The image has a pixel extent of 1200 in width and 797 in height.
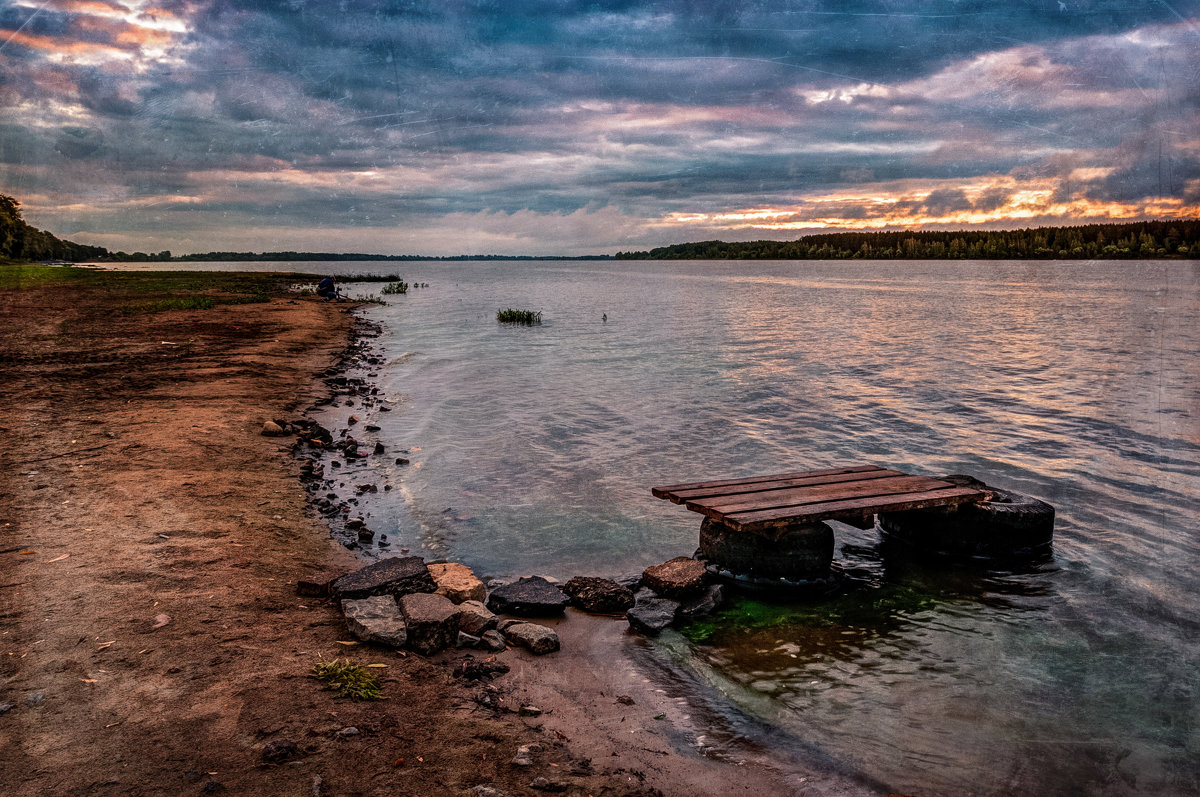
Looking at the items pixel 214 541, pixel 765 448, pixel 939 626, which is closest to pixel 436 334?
pixel 765 448

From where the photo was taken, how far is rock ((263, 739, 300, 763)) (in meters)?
4.46

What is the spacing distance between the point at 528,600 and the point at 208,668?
3199mm

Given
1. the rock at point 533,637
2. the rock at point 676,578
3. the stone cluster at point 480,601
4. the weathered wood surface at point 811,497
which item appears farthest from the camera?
the weathered wood surface at point 811,497

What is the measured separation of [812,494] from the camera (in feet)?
29.8

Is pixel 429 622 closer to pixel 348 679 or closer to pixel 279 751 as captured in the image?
pixel 348 679

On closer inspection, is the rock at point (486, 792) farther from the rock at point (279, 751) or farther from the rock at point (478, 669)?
the rock at point (478, 669)

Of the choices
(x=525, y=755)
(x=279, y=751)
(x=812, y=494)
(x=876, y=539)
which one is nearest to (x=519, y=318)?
(x=876, y=539)

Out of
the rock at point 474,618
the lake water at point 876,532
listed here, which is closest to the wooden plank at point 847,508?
the lake water at point 876,532

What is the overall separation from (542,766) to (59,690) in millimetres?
3584

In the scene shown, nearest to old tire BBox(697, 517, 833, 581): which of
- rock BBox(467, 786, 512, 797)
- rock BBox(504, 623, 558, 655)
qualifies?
rock BBox(504, 623, 558, 655)

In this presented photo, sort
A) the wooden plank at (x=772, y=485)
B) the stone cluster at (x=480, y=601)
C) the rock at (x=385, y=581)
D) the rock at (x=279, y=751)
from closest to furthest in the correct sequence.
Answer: the rock at (x=279, y=751), the stone cluster at (x=480, y=601), the rock at (x=385, y=581), the wooden plank at (x=772, y=485)

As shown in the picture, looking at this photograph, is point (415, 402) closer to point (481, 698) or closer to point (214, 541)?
point (214, 541)

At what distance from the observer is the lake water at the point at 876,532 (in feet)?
18.9

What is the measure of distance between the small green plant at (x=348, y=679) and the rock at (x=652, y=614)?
2.90m
